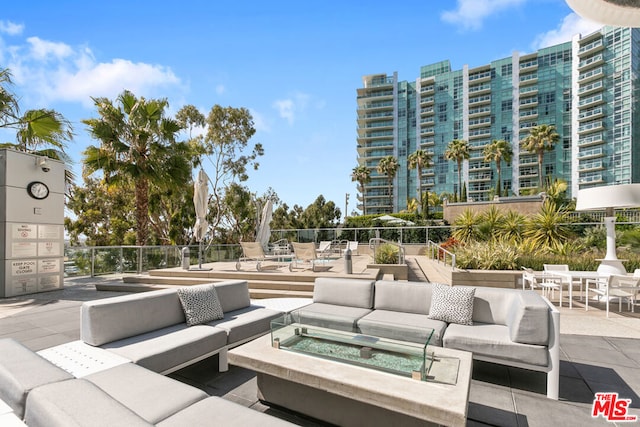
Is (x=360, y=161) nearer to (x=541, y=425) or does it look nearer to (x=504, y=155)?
(x=504, y=155)

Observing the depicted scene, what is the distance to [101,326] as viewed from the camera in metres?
2.97

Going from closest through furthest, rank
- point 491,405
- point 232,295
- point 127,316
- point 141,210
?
point 491,405 < point 127,316 < point 232,295 < point 141,210

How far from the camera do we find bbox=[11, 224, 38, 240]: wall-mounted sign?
7.57 metres

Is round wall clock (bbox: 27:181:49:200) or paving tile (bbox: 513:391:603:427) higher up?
round wall clock (bbox: 27:181:49:200)

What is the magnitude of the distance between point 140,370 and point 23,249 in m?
8.07

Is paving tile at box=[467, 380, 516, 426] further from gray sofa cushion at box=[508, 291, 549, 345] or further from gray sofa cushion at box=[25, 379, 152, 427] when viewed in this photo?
gray sofa cushion at box=[25, 379, 152, 427]

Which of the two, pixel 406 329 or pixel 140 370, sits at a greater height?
pixel 406 329

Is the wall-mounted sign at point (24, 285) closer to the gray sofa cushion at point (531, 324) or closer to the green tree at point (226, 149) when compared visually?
the gray sofa cushion at point (531, 324)

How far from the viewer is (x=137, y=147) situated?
32.9ft

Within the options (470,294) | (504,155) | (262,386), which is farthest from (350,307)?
(504,155)

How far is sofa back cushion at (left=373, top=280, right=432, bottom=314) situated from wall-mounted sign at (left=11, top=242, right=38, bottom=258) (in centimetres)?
879

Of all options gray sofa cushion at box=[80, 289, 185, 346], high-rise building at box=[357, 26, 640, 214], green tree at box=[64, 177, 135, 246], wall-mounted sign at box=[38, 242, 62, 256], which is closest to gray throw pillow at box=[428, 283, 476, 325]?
gray sofa cushion at box=[80, 289, 185, 346]

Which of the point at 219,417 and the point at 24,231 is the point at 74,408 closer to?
the point at 219,417

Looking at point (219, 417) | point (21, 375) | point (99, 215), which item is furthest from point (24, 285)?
point (99, 215)
